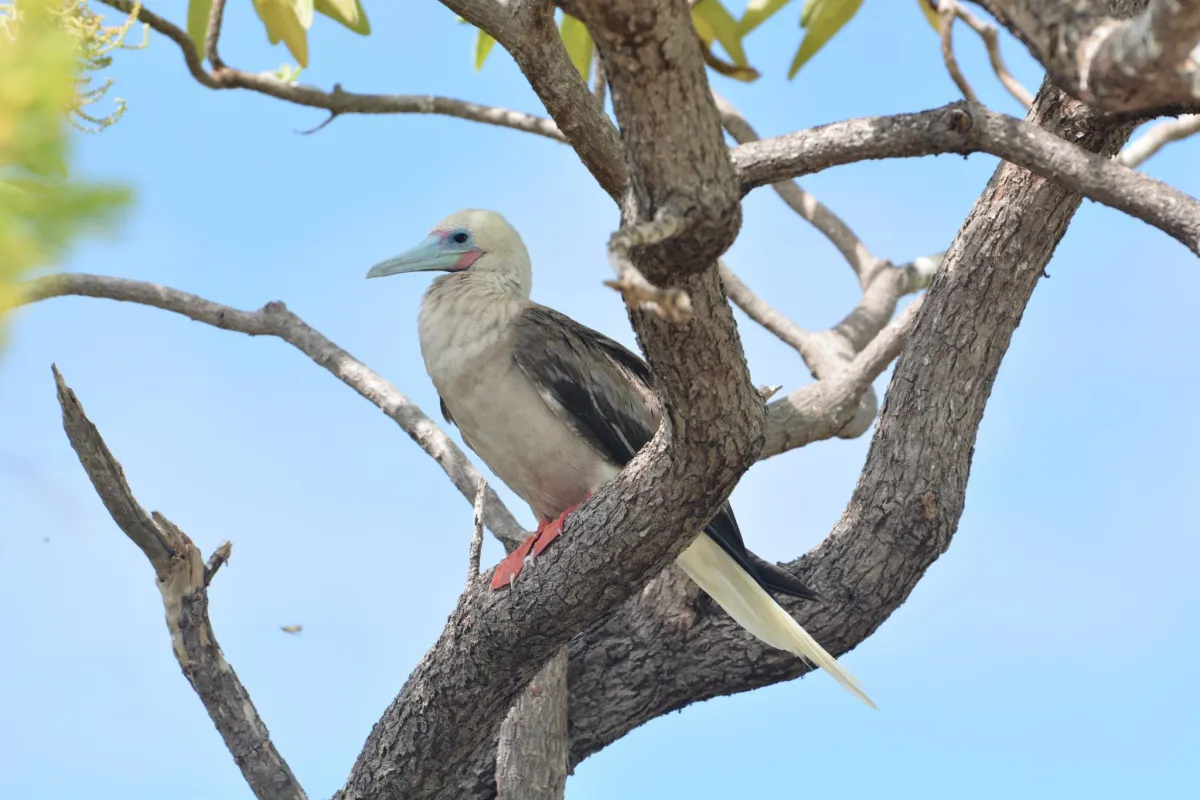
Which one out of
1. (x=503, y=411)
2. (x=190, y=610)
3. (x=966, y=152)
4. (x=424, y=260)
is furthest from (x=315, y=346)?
(x=966, y=152)

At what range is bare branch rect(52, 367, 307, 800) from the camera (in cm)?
454

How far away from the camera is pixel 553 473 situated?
4.66 metres

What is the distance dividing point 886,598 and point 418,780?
194cm

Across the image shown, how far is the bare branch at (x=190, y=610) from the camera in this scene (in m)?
4.54

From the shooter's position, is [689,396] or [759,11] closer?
[689,396]

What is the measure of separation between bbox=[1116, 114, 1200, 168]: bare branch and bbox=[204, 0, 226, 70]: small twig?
5.05 m

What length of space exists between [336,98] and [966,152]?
4.52m

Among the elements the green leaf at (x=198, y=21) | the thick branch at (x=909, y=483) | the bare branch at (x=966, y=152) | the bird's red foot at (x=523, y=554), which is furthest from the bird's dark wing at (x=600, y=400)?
the green leaf at (x=198, y=21)

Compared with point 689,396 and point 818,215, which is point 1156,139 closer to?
point 818,215

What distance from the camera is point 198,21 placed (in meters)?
6.60

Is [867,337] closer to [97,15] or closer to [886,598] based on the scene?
[886,598]

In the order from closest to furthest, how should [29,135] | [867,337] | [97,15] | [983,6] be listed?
[29,135] < [983,6] < [97,15] < [867,337]


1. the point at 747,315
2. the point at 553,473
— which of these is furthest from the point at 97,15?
the point at 747,315

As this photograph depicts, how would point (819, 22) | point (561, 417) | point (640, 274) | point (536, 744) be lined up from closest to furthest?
1. point (640, 274)
2. point (561, 417)
3. point (536, 744)
4. point (819, 22)
